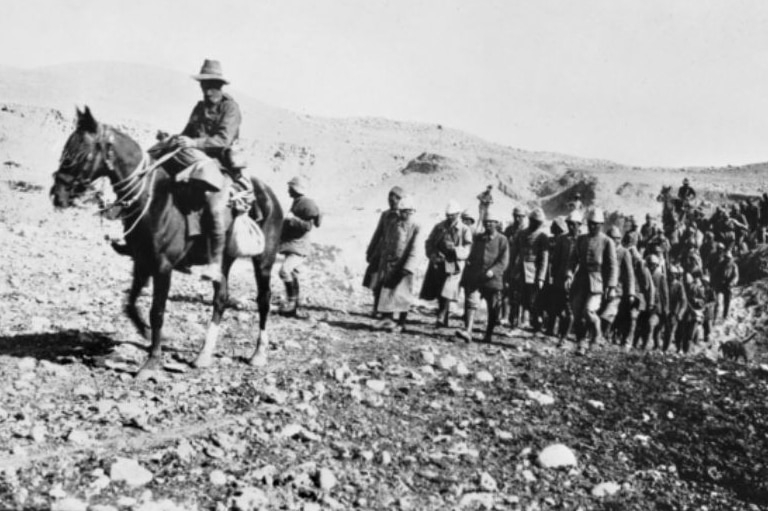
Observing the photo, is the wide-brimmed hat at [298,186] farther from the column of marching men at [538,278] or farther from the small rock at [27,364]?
the small rock at [27,364]

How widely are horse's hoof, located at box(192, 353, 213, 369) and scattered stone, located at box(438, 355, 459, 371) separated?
91.5 inches

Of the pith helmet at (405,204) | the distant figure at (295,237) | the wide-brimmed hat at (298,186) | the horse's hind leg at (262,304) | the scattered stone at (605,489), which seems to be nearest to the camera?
the scattered stone at (605,489)

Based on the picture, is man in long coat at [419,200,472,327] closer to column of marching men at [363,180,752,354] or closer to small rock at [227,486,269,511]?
column of marching men at [363,180,752,354]

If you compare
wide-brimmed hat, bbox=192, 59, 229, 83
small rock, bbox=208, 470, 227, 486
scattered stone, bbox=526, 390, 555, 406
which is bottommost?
small rock, bbox=208, 470, 227, 486

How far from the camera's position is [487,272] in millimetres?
9250

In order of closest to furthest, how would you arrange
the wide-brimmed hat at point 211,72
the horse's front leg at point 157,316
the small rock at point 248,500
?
the small rock at point 248,500, the horse's front leg at point 157,316, the wide-brimmed hat at point 211,72

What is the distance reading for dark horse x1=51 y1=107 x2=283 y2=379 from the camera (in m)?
5.45

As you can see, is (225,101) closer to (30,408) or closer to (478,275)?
(30,408)

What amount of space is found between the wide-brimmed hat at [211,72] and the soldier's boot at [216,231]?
1.02 m

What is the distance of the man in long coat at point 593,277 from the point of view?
A: 9664mm

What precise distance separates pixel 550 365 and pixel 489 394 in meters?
1.64

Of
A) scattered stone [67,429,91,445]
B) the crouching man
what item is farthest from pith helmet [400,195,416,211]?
scattered stone [67,429,91,445]

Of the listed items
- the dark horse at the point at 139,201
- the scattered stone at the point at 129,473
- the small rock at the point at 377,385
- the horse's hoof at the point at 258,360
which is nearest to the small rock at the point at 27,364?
the dark horse at the point at 139,201

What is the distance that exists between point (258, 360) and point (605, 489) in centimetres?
324
